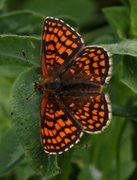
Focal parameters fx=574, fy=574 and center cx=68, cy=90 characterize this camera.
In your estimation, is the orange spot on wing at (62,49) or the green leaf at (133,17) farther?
the green leaf at (133,17)

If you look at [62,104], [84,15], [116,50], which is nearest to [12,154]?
[62,104]

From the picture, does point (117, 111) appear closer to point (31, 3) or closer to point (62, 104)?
point (62, 104)

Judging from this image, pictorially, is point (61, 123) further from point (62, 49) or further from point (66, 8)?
point (66, 8)

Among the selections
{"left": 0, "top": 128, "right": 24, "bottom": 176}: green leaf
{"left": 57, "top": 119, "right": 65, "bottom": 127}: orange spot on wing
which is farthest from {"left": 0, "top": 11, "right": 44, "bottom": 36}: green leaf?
{"left": 57, "top": 119, "right": 65, "bottom": 127}: orange spot on wing

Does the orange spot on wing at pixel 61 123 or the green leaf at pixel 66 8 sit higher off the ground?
the orange spot on wing at pixel 61 123

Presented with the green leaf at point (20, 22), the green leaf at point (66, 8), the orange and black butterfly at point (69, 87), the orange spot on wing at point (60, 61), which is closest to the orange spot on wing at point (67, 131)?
the orange and black butterfly at point (69, 87)

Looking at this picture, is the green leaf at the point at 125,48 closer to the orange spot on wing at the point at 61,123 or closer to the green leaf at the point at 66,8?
the orange spot on wing at the point at 61,123

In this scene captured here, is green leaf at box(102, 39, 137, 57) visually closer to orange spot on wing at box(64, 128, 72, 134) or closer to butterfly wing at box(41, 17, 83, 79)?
butterfly wing at box(41, 17, 83, 79)

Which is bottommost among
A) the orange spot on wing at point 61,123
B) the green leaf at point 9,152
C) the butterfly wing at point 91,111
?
the green leaf at point 9,152
